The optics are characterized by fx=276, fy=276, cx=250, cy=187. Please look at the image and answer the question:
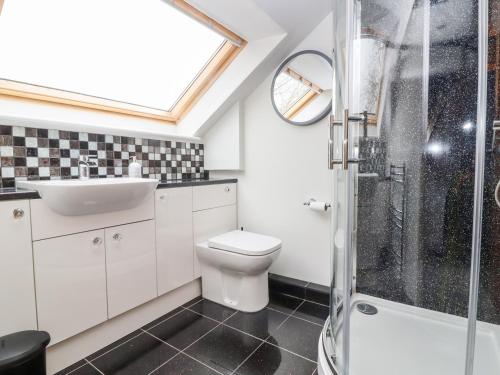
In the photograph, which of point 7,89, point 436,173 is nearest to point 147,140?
point 7,89

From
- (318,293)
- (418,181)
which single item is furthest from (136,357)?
(418,181)

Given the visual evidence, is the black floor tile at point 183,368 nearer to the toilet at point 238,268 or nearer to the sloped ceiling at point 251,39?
the toilet at point 238,268

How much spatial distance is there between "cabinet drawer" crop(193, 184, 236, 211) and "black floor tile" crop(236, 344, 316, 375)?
1.01m

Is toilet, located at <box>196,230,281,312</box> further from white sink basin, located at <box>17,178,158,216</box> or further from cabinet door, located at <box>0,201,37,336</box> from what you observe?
cabinet door, located at <box>0,201,37,336</box>

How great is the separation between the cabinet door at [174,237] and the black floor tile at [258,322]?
1.43 ft

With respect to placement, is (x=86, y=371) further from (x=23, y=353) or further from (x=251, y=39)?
(x=251, y=39)

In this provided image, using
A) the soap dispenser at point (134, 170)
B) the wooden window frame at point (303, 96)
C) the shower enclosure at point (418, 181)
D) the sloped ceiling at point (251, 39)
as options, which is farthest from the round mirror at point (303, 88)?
the soap dispenser at point (134, 170)

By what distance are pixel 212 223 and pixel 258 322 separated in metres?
0.77

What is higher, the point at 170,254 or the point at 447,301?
the point at 170,254

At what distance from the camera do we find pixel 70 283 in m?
1.31

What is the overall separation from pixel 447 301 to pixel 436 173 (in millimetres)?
653

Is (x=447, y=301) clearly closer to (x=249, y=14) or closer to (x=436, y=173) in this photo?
(x=436, y=173)

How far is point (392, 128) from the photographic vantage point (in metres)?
1.35

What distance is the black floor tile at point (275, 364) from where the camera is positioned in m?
1.29
